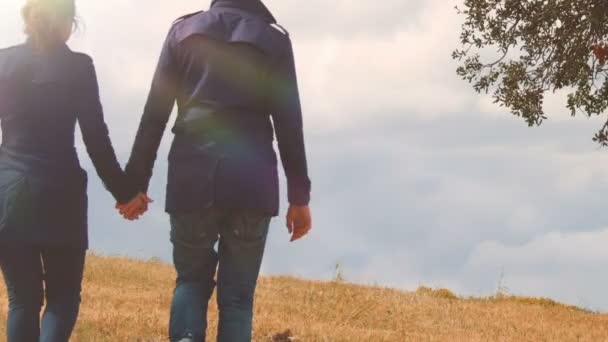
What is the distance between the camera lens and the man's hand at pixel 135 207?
21.6 ft

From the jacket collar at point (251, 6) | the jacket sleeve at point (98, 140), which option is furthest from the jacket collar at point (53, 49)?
the jacket collar at point (251, 6)

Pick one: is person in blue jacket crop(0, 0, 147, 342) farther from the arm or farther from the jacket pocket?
the arm

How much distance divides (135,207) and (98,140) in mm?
528

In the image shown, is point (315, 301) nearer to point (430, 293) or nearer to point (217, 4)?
point (430, 293)

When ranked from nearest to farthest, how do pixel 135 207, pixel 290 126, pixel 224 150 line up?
pixel 224 150
pixel 290 126
pixel 135 207

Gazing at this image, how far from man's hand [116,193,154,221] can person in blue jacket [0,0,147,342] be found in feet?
0.41

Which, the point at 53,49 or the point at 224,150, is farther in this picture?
the point at 53,49

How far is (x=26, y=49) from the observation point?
21.2 ft

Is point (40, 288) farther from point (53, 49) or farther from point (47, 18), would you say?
point (47, 18)

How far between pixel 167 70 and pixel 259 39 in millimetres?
635

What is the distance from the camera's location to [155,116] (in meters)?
6.38

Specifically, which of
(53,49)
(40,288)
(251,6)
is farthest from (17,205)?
(251,6)

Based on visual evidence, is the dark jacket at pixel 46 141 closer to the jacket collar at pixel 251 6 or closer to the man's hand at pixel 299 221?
the jacket collar at pixel 251 6

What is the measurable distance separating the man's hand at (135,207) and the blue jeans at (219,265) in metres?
0.39
